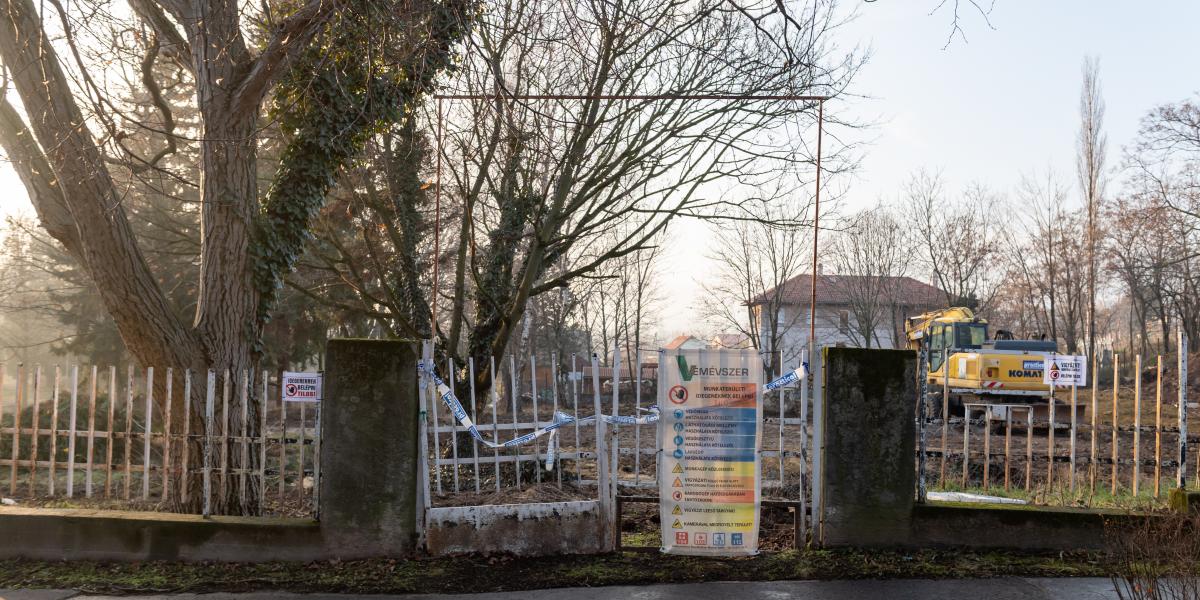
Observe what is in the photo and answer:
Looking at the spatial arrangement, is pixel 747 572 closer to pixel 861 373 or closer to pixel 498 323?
pixel 861 373

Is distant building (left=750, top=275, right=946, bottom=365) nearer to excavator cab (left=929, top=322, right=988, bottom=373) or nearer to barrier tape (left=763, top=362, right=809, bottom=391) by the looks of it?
excavator cab (left=929, top=322, right=988, bottom=373)

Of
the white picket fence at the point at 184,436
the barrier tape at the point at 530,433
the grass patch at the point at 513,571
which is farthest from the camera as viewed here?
the white picket fence at the point at 184,436

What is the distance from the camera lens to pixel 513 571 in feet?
23.2

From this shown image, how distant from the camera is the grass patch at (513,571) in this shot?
268 inches

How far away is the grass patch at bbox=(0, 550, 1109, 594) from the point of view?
6.80 meters

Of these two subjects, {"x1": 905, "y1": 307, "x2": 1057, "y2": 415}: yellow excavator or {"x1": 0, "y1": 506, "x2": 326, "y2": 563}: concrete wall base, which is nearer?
{"x1": 0, "y1": 506, "x2": 326, "y2": 563}: concrete wall base

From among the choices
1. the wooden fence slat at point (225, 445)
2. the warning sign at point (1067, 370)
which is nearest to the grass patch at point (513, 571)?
the wooden fence slat at point (225, 445)

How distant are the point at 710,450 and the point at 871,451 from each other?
4.37ft

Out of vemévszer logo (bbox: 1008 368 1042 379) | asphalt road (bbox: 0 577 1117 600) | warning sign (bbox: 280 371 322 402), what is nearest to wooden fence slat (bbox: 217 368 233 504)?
warning sign (bbox: 280 371 322 402)

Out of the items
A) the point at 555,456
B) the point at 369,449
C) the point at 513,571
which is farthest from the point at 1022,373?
the point at 369,449

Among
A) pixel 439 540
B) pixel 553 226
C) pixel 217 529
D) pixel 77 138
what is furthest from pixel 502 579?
pixel 553 226

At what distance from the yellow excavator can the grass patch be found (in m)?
15.3

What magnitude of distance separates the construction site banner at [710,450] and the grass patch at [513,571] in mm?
212

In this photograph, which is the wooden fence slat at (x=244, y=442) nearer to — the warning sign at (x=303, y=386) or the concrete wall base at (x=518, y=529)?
the warning sign at (x=303, y=386)
